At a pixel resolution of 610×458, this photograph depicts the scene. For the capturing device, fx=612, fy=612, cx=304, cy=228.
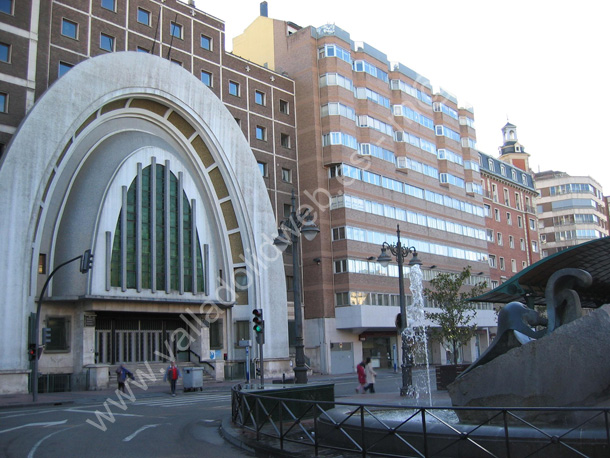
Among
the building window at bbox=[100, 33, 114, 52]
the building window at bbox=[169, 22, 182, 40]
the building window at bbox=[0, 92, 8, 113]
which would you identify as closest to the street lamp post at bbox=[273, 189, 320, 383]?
the building window at bbox=[0, 92, 8, 113]

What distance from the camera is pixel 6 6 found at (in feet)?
105

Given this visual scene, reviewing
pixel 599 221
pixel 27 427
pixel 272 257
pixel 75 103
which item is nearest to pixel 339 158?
pixel 272 257

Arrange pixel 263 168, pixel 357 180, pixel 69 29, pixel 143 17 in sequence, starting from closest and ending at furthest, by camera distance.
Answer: pixel 69 29, pixel 143 17, pixel 263 168, pixel 357 180

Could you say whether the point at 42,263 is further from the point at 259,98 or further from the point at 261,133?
the point at 259,98

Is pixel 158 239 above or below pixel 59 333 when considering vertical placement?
above

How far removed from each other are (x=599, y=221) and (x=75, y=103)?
3137 inches

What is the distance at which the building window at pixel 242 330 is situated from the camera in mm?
42231

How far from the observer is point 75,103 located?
33.0m

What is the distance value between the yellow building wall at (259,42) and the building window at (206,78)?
10.3 meters

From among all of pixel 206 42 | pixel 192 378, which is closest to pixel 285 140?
pixel 206 42

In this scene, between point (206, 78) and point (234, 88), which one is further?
point (234, 88)

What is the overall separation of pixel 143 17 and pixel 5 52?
33.9 feet

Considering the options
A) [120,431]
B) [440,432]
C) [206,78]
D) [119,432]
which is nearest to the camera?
[440,432]

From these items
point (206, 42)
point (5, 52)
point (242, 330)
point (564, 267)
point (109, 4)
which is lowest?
point (242, 330)
